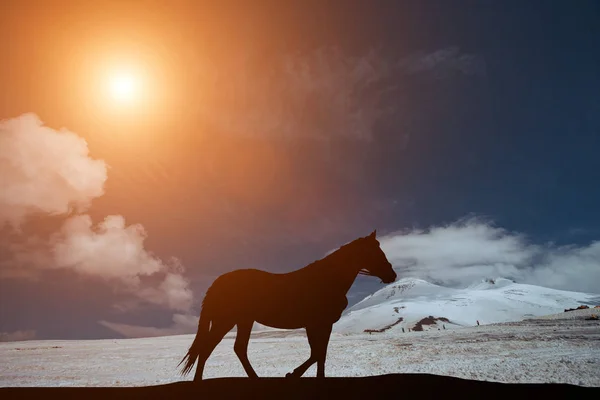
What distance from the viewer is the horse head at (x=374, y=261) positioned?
7.16 meters

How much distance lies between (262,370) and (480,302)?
175 m

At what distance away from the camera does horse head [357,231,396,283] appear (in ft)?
23.5

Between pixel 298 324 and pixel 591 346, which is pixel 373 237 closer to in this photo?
pixel 298 324

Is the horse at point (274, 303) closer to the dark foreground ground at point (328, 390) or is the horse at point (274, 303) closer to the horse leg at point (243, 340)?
the horse leg at point (243, 340)

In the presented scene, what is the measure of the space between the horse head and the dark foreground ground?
2.01 meters

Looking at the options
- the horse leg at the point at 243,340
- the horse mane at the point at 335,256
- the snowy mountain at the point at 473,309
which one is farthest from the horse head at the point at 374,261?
the snowy mountain at the point at 473,309

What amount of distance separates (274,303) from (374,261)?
220 centimetres

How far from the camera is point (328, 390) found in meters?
5.04

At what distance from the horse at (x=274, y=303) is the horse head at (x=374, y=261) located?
0.16m

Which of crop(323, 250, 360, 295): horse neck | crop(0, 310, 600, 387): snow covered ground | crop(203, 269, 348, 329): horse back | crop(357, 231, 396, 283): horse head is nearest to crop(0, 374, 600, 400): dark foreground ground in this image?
crop(203, 269, 348, 329): horse back

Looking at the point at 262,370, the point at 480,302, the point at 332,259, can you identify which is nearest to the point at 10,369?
the point at 262,370

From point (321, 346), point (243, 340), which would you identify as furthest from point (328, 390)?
point (243, 340)

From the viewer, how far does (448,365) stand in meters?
11.2

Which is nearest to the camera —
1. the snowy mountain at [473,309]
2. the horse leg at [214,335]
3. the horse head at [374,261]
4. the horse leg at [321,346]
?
the horse leg at [321,346]
